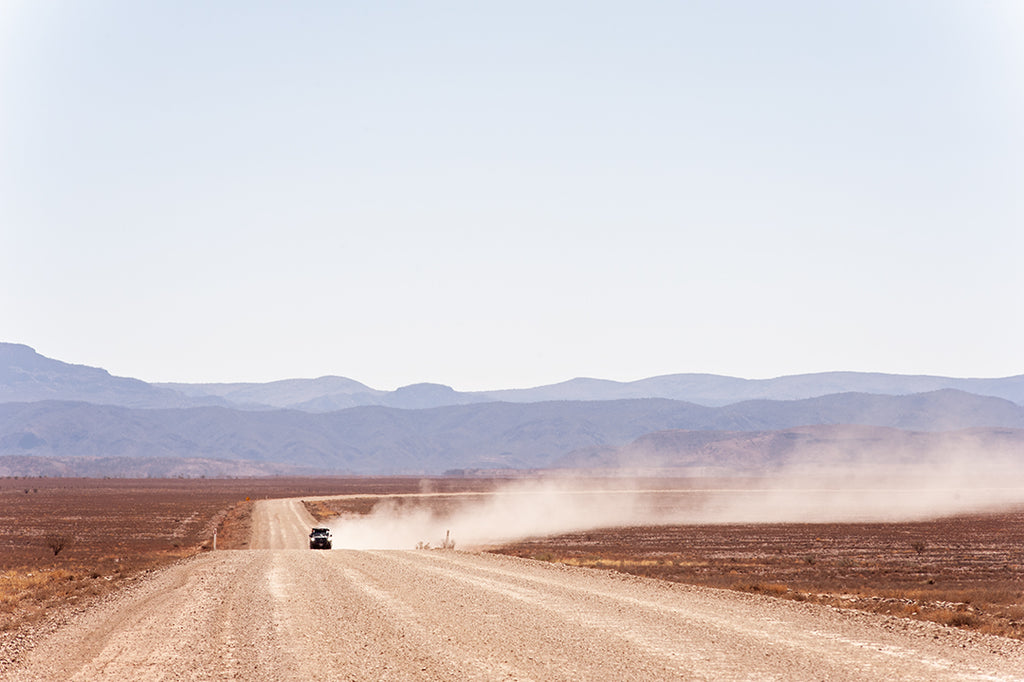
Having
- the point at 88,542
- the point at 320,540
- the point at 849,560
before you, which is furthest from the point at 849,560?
the point at 88,542

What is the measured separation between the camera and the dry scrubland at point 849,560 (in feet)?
85.1

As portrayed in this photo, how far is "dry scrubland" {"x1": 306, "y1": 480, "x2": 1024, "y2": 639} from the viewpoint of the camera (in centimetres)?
2595

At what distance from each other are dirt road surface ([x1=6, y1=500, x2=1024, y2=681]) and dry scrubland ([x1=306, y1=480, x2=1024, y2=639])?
2.96 meters

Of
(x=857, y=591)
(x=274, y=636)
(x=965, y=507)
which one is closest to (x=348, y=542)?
(x=857, y=591)

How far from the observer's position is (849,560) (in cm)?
4491

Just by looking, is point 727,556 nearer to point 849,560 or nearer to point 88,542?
point 849,560

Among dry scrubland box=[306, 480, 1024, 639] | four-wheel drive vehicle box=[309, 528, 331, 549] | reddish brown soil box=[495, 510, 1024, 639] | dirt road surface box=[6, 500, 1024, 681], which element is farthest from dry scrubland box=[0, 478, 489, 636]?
reddish brown soil box=[495, 510, 1024, 639]

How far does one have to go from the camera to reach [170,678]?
15891 millimetres

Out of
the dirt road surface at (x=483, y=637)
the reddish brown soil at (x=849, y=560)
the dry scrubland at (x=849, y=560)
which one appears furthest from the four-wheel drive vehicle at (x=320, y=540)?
the dirt road surface at (x=483, y=637)

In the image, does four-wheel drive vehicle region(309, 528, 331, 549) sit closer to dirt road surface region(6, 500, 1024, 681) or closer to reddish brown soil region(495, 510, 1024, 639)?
reddish brown soil region(495, 510, 1024, 639)

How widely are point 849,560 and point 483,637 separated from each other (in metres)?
30.4

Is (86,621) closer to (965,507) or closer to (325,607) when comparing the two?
(325,607)

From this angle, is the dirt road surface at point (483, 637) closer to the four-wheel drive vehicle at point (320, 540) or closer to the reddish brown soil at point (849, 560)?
the reddish brown soil at point (849, 560)

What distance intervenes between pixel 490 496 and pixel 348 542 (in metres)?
72.1
